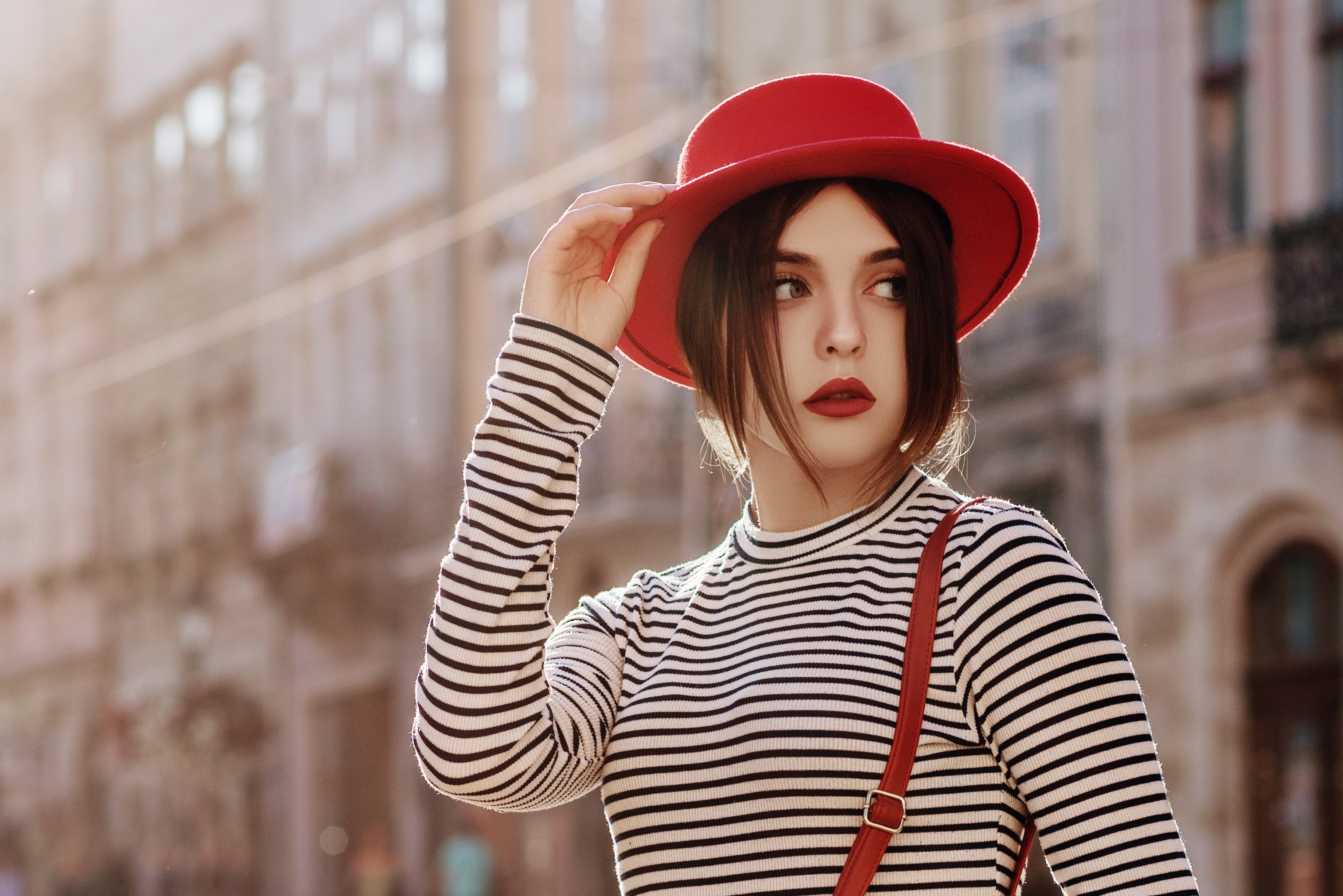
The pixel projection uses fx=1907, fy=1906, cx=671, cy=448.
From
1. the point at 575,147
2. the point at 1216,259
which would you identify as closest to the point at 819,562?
the point at 1216,259

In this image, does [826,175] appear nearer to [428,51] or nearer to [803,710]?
[803,710]

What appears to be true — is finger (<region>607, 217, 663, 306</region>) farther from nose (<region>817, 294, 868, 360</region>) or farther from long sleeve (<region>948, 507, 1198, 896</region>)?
long sleeve (<region>948, 507, 1198, 896</region>)

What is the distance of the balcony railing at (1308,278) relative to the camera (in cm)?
1128

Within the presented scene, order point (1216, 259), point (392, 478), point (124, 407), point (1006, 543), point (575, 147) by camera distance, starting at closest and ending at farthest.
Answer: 1. point (1006, 543)
2. point (1216, 259)
3. point (575, 147)
4. point (392, 478)
5. point (124, 407)

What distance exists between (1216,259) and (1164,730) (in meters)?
3.05

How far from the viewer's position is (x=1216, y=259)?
40.5 ft

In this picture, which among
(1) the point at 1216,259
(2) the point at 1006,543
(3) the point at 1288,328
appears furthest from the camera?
(1) the point at 1216,259

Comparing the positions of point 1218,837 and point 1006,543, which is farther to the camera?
point 1218,837

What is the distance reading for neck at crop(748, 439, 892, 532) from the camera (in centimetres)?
185

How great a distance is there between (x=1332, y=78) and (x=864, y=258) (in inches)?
432

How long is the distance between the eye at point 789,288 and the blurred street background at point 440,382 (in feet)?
33.4

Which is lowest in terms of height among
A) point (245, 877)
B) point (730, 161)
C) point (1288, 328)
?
point (245, 877)

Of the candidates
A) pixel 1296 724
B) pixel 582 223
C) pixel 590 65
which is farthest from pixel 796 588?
pixel 590 65

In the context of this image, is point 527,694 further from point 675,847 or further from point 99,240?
point 99,240
